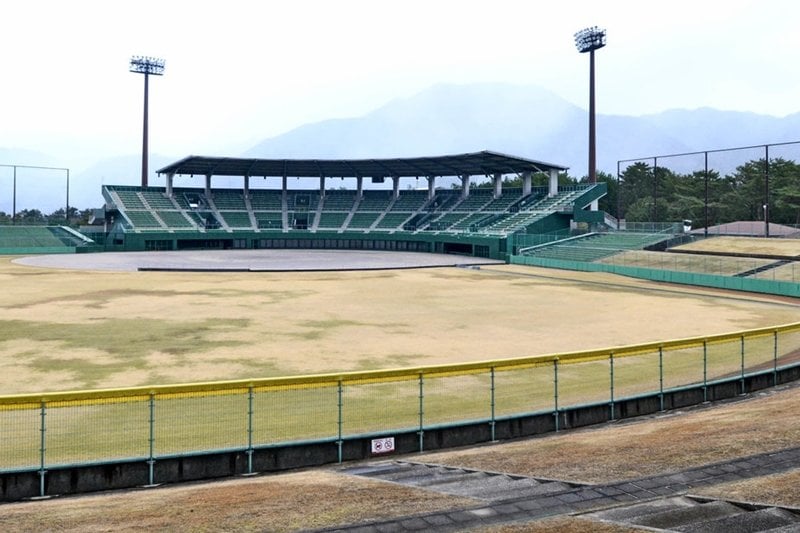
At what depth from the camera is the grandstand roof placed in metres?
105

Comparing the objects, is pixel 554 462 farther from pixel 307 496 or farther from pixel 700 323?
pixel 700 323

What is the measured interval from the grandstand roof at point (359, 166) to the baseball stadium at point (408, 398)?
40674mm

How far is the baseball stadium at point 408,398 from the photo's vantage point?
11.6 m

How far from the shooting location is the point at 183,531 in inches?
405

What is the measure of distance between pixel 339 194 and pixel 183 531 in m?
120

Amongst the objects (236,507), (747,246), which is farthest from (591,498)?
(747,246)

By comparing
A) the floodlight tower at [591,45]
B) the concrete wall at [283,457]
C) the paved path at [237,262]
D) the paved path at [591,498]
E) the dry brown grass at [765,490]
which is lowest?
the concrete wall at [283,457]

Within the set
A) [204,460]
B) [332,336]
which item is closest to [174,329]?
[332,336]

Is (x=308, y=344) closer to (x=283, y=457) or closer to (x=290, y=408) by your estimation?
(x=290, y=408)

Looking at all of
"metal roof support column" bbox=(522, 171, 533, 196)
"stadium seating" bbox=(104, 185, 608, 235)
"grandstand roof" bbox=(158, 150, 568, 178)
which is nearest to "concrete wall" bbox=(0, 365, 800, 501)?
"stadium seating" bbox=(104, 185, 608, 235)

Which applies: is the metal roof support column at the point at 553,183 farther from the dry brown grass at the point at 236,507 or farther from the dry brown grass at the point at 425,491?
the dry brown grass at the point at 236,507

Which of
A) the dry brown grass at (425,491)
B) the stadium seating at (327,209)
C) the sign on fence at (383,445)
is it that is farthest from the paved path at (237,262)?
the dry brown grass at (425,491)

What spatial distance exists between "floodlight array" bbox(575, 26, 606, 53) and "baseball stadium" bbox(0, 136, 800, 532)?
163ft

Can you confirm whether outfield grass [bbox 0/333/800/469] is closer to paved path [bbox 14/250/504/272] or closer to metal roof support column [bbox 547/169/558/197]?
paved path [bbox 14/250/504/272]
